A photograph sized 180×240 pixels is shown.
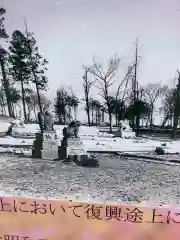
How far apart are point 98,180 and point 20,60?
0.67 meters

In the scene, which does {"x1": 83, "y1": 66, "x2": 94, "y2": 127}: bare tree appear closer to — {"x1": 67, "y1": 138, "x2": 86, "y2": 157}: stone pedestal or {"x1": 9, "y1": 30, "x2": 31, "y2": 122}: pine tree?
{"x1": 67, "y1": 138, "x2": 86, "y2": 157}: stone pedestal

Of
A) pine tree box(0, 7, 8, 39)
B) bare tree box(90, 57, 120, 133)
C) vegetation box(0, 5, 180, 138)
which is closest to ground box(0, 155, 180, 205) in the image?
vegetation box(0, 5, 180, 138)

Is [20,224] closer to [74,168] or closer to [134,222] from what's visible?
[74,168]

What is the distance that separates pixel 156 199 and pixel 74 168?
0.40 meters

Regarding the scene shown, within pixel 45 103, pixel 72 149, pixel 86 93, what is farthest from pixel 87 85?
pixel 72 149

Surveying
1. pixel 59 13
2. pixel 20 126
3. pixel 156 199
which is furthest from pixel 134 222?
pixel 59 13

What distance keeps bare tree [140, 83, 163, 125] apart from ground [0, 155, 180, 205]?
0.25m

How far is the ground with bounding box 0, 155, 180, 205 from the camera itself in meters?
1.66

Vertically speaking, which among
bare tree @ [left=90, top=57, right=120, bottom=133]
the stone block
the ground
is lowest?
the ground

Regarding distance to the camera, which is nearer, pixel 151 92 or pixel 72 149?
pixel 151 92

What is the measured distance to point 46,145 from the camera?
177 cm

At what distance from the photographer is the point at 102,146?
5.67 feet

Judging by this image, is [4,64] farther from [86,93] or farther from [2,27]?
[86,93]

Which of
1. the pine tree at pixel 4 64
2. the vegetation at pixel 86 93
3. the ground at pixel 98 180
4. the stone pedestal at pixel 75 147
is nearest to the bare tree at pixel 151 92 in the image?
the vegetation at pixel 86 93
